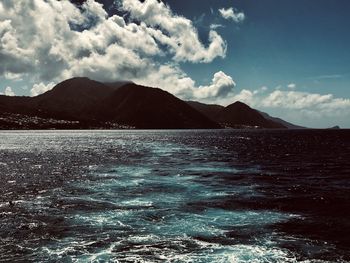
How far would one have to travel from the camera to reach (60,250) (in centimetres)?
2309

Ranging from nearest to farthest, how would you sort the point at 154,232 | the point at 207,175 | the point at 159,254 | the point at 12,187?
the point at 159,254 → the point at 154,232 → the point at 12,187 → the point at 207,175

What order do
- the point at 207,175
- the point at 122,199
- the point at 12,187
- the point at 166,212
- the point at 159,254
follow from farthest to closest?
1. the point at 207,175
2. the point at 12,187
3. the point at 122,199
4. the point at 166,212
5. the point at 159,254

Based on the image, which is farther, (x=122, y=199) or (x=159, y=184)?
(x=159, y=184)

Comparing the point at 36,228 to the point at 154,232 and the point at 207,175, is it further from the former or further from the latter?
the point at 207,175

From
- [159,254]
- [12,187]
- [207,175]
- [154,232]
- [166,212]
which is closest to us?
[159,254]

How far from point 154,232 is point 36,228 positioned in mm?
9158

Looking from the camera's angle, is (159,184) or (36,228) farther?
(159,184)

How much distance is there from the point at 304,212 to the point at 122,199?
1855 cm

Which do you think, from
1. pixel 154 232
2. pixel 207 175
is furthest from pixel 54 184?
pixel 154 232

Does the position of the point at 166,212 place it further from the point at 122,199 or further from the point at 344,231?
the point at 344,231

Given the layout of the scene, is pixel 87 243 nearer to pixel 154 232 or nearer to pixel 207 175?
pixel 154 232

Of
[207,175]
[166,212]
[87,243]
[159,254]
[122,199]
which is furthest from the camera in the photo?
[207,175]

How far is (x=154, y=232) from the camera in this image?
27.0 meters

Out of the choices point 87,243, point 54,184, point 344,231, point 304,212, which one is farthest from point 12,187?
point 344,231
